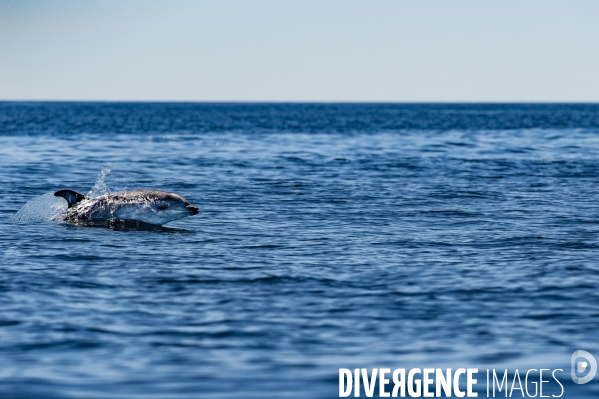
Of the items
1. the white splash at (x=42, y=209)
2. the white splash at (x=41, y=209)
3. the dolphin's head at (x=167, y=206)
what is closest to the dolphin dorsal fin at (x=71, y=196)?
the white splash at (x=42, y=209)

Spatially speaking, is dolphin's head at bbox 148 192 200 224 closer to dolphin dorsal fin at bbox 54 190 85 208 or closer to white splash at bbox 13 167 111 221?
dolphin dorsal fin at bbox 54 190 85 208

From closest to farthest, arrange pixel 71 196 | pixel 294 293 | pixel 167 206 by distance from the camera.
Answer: pixel 294 293 → pixel 167 206 → pixel 71 196

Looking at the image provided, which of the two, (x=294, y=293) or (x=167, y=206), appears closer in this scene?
(x=294, y=293)

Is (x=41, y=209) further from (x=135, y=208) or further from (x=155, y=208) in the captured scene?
(x=155, y=208)

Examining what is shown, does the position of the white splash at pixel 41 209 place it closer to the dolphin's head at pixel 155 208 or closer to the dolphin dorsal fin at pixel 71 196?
the dolphin dorsal fin at pixel 71 196

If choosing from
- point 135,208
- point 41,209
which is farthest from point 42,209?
point 135,208

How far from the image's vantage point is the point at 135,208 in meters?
21.0

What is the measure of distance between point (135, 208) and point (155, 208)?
49 centimetres

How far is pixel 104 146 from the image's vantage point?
59.0 metres

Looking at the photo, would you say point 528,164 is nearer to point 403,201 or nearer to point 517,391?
point 403,201

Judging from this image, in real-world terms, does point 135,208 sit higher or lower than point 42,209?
higher

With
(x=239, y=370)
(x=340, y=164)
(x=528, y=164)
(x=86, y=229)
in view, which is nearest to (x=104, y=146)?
(x=340, y=164)

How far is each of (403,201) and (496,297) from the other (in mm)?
13900

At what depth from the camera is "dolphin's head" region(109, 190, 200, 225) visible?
20.9 meters
